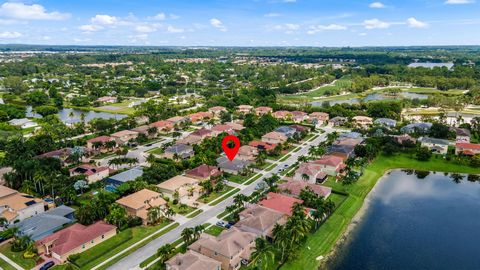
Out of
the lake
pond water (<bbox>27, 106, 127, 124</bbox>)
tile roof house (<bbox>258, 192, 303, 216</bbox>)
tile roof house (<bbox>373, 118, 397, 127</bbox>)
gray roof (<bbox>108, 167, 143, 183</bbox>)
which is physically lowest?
the lake

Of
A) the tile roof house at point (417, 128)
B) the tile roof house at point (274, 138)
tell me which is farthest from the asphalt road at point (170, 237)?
the tile roof house at point (417, 128)

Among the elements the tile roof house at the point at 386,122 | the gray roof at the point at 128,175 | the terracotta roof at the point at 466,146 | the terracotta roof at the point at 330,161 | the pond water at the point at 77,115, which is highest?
the terracotta roof at the point at 466,146

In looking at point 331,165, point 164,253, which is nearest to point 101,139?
point 164,253

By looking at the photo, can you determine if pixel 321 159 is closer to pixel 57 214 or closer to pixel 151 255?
pixel 151 255

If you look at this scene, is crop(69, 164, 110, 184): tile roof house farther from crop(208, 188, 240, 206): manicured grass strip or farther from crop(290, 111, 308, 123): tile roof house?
crop(290, 111, 308, 123): tile roof house

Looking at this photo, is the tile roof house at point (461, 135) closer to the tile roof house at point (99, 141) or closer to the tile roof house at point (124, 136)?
the tile roof house at point (124, 136)

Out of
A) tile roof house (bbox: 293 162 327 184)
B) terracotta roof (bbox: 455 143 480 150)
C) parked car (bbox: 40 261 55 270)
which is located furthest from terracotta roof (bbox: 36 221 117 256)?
terracotta roof (bbox: 455 143 480 150)

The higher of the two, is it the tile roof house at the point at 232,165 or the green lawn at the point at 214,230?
the tile roof house at the point at 232,165
